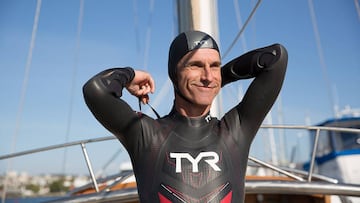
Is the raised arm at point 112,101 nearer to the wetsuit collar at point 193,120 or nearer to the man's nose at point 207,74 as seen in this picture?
the wetsuit collar at point 193,120

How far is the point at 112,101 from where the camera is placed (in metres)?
1.34

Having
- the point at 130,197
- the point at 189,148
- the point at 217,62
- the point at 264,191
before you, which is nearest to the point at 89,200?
the point at 130,197

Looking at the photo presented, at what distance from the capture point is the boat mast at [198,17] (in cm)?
271

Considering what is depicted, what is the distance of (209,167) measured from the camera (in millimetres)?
1372

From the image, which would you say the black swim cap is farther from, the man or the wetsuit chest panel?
the wetsuit chest panel

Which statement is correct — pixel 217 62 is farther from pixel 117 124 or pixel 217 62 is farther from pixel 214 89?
pixel 117 124

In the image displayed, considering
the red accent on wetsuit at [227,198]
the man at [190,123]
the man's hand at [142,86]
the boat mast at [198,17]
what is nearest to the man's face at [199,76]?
the man at [190,123]

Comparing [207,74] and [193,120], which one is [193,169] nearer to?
[193,120]

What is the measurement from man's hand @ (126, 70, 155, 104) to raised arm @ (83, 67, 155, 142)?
0.03 feet

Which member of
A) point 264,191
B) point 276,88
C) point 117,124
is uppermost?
point 276,88

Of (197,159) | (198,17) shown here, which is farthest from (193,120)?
(198,17)

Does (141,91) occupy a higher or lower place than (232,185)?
higher

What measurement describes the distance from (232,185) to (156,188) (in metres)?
0.29

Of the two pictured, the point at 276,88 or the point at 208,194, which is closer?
the point at 208,194
